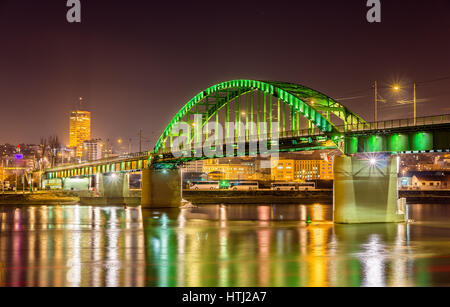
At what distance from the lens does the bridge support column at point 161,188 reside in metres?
93.9

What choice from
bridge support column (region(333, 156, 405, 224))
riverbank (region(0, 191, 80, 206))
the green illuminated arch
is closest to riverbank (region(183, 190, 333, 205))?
riverbank (region(0, 191, 80, 206))

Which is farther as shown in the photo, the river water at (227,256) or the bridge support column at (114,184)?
the bridge support column at (114,184)

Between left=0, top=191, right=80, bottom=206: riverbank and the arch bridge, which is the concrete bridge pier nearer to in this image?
left=0, top=191, right=80, bottom=206: riverbank

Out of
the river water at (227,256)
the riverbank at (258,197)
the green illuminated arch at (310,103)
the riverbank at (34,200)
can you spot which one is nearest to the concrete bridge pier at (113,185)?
the riverbank at (258,197)

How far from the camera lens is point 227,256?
34156 millimetres

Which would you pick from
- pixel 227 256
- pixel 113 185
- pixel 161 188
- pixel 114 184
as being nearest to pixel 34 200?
pixel 113 185

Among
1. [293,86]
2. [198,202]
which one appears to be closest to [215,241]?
[293,86]

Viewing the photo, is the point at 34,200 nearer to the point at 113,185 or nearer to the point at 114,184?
the point at 113,185

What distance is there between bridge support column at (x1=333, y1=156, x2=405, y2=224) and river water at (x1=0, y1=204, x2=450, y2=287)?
2.05 m

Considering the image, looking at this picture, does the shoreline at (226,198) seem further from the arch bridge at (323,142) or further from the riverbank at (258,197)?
the arch bridge at (323,142)

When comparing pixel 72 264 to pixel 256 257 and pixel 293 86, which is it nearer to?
pixel 256 257

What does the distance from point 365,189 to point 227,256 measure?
2338 cm

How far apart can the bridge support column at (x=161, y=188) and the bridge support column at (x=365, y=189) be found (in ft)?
145

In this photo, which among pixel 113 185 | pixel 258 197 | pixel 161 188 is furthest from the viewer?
pixel 113 185
